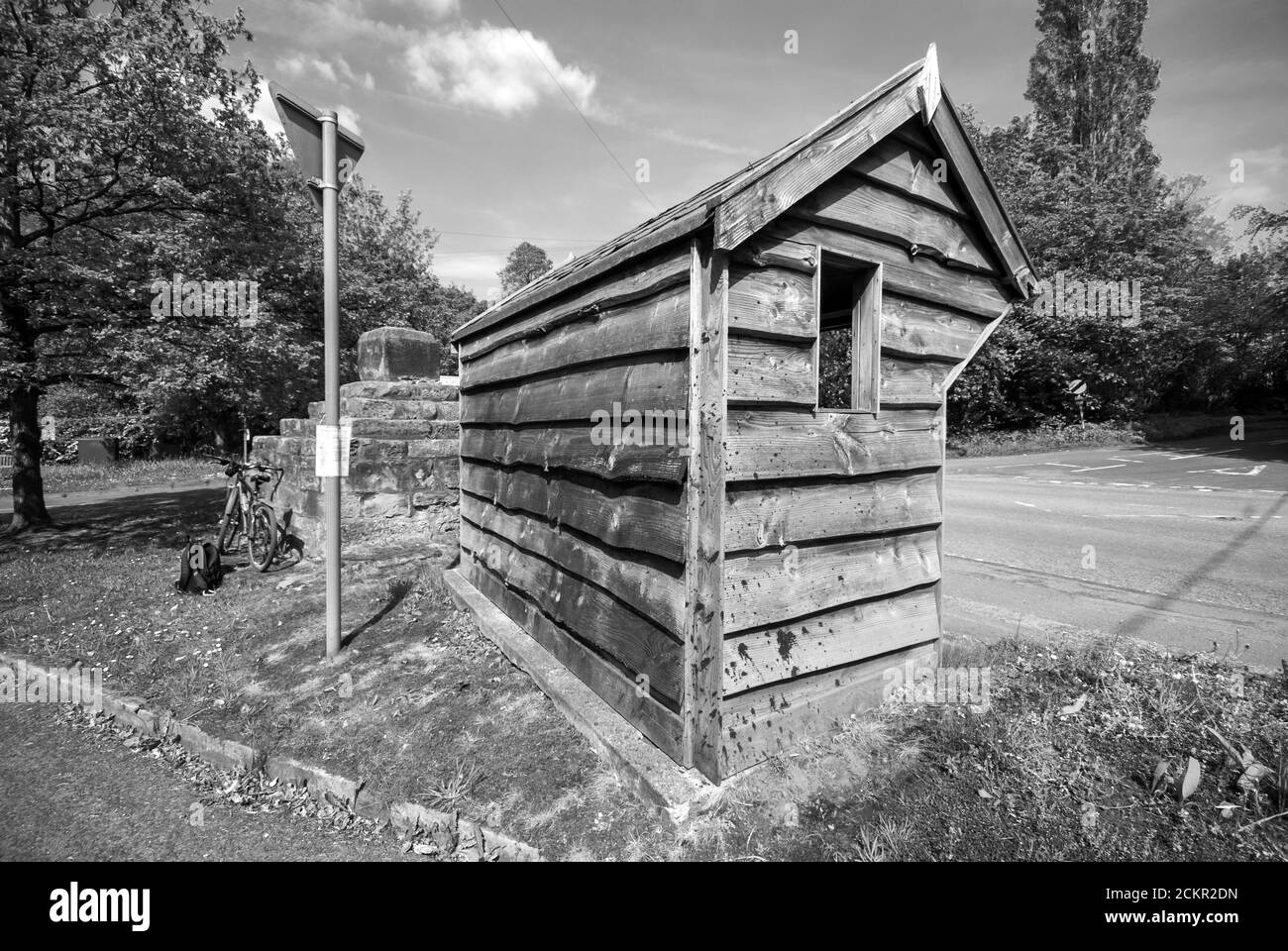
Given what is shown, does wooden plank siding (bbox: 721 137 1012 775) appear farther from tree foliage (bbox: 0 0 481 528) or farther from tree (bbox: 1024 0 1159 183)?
tree (bbox: 1024 0 1159 183)

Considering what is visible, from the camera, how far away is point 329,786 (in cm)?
301

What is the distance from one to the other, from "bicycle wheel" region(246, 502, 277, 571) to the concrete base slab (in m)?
3.59

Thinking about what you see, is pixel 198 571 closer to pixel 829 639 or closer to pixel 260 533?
pixel 260 533

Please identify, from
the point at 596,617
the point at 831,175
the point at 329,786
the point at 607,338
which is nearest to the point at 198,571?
the point at 329,786

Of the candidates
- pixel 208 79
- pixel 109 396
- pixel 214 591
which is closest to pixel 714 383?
pixel 214 591

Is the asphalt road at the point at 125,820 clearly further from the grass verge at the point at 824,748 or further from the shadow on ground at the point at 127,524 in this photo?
the shadow on ground at the point at 127,524

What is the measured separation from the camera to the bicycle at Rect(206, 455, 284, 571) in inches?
272

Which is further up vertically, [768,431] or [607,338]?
[607,338]

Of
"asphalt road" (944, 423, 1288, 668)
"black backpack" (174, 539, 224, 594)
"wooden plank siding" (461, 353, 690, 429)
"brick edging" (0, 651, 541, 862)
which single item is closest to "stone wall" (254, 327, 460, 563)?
"black backpack" (174, 539, 224, 594)

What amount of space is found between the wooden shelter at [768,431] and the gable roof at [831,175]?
1cm

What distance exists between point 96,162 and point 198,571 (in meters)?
5.74

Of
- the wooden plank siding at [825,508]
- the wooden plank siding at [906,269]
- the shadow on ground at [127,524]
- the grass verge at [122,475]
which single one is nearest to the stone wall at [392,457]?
the shadow on ground at [127,524]

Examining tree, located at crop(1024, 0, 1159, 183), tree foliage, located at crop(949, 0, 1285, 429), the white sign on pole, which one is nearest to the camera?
the white sign on pole
